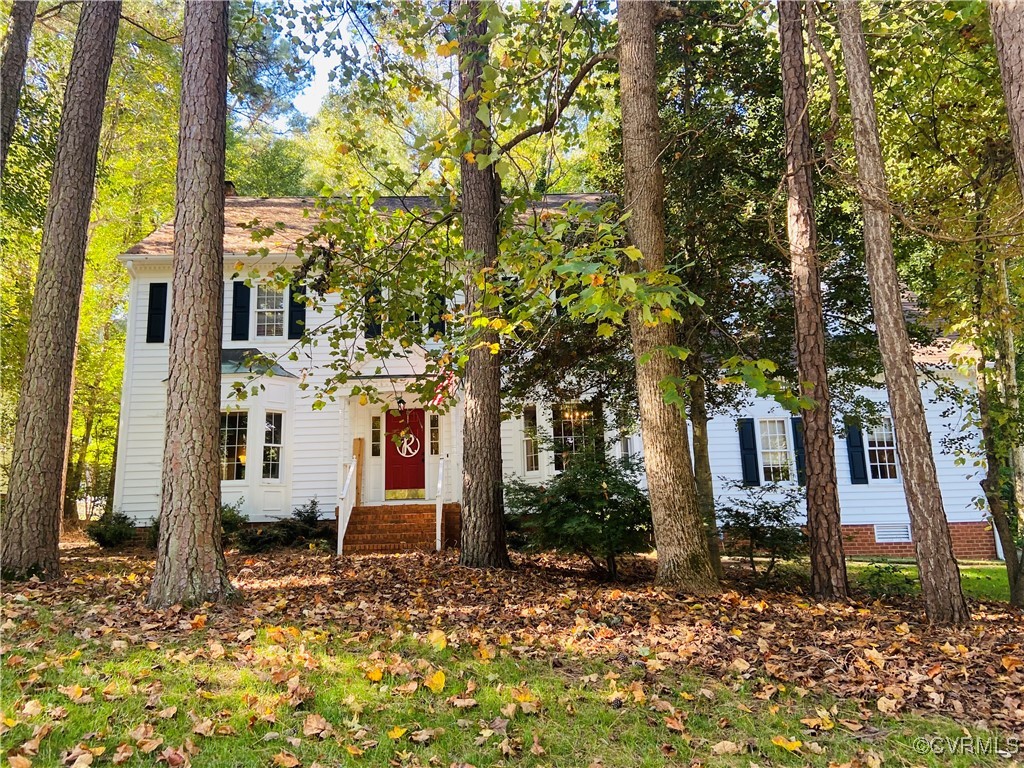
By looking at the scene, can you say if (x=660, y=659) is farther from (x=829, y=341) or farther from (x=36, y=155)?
(x=36, y=155)

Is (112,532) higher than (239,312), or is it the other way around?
(239,312)

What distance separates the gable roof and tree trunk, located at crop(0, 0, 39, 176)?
17.9 ft

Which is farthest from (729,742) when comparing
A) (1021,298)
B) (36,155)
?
(36,155)

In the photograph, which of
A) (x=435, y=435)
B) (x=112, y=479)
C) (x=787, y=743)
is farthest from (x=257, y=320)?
(x=787, y=743)

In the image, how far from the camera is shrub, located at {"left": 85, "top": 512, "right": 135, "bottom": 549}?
37.9ft

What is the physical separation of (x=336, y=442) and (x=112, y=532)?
4545 millimetres

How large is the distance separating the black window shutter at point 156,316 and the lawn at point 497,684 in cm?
947

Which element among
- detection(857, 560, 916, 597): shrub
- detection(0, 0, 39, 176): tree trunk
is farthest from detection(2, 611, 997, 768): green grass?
detection(0, 0, 39, 176): tree trunk

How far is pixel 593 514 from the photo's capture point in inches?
309

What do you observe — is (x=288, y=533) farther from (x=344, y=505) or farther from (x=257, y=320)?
(x=257, y=320)

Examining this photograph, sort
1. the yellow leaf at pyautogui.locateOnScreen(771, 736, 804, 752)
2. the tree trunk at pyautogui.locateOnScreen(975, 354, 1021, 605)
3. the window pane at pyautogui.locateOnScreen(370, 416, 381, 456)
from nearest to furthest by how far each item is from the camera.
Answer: the yellow leaf at pyautogui.locateOnScreen(771, 736, 804, 752)
the tree trunk at pyautogui.locateOnScreen(975, 354, 1021, 605)
the window pane at pyautogui.locateOnScreen(370, 416, 381, 456)

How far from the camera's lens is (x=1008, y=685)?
3.82m

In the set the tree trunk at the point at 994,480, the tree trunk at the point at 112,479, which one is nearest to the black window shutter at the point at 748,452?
the tree trunk at the point at 994,480

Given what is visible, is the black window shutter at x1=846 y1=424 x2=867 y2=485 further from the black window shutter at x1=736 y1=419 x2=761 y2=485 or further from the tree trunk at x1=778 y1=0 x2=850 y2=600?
the tree trunk at x1=778 y1=0 x2=850 y2=600
